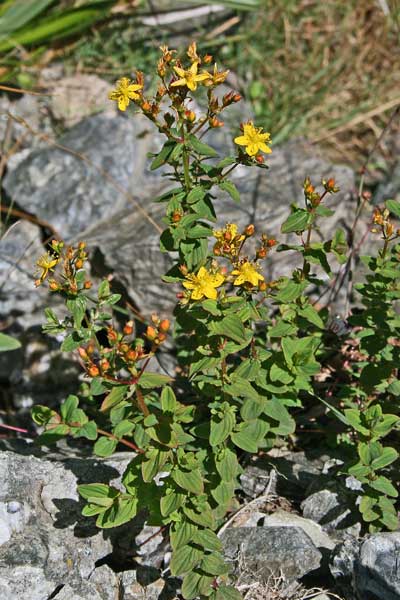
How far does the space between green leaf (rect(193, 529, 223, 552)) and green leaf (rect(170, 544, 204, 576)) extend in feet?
0.10

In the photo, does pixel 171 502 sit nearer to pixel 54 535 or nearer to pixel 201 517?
pixel 201 517

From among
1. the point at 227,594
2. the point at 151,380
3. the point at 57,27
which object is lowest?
the point at 227,594

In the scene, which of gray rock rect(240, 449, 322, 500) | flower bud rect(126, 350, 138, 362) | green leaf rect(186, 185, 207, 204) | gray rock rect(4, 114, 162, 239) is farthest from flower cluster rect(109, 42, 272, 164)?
gray rock rect(4, 114, 162, 239)

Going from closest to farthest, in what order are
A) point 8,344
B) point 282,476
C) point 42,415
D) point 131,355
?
1. point 131,355
2. point 42,415
3. point 282,476
4. point 8,344

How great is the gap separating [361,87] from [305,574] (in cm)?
349

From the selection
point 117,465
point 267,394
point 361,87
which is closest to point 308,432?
point 267,394

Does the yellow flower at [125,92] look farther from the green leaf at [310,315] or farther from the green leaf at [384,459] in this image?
the green leaf at [384,459]

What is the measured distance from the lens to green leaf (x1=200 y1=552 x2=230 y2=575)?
2.22 meters

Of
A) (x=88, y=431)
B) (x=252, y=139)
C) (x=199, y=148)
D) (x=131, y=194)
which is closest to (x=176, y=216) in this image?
(x=199, y=148)

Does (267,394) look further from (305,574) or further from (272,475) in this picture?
(305,574)

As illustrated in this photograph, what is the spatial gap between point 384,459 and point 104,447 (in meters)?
0.84

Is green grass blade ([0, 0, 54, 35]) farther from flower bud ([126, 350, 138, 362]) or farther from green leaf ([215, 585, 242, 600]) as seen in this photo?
green leaf ([215, 585, 242, 600])

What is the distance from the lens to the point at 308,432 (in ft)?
9.86

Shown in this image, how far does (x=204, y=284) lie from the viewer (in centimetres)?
207
